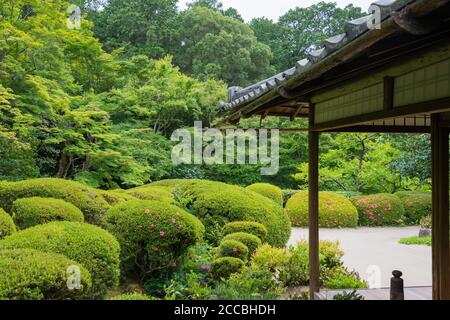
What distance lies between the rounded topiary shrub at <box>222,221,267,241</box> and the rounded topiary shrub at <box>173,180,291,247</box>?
371 millimetres

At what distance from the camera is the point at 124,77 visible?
1474 cm

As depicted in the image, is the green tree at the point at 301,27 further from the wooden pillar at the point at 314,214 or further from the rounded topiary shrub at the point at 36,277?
the rounded topiary shrub at the point at 36,277

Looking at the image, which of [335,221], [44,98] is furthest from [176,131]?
[335,221]

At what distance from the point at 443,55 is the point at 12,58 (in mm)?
10339

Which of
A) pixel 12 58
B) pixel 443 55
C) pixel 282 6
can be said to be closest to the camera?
pixel 443 55

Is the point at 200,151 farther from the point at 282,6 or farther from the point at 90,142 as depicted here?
the point at 282,6

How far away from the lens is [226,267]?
19.2 feet

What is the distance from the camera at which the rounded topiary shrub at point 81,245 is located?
12.9 feet

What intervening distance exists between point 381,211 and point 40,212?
10.6m

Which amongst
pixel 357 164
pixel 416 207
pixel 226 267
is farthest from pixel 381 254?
pixel 357 164

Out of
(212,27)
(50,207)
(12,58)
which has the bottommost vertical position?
(50,207)

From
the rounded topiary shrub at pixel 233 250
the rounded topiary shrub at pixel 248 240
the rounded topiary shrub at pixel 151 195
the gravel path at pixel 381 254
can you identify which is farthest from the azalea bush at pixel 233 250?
the gravel path at pixel 381 254

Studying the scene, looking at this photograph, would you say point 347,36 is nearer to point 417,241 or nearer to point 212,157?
point 417,241

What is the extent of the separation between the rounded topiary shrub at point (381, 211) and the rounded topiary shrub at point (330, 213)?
50 centimetres
